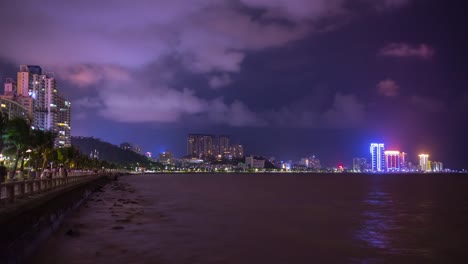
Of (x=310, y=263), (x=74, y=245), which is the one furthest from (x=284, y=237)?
(x=74, y=245)

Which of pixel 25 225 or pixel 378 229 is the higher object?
pixel 25 225

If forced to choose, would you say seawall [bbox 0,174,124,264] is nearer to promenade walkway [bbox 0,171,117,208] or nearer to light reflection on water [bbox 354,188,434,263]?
promenade walkway [bbox 0,171,117,208]

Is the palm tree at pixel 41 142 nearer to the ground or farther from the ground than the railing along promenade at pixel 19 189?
farther from the ground

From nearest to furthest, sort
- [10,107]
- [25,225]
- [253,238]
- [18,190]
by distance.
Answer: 1. [25,225]
2. [18,190]
3. [253,238]
4. [10,107]

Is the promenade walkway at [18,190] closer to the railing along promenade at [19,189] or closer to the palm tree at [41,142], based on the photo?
the railing along promenade at [19,189]

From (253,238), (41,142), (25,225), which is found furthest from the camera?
(41,142)

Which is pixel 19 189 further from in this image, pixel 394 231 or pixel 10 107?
pixel 10 107

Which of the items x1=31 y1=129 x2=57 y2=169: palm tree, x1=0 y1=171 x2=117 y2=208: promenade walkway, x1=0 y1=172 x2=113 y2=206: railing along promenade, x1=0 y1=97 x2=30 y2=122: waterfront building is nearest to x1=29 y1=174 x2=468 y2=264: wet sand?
x1=0 y1=171 x2=117 y2=208: promenade walkway

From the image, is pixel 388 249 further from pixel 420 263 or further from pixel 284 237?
pixel 284 237

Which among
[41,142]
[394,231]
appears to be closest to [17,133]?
[41,142]

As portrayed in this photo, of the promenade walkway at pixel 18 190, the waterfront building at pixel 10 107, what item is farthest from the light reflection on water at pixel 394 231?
A: the waterfront building at pixel 10 107

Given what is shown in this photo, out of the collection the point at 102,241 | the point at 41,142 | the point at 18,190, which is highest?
the point at 41,142

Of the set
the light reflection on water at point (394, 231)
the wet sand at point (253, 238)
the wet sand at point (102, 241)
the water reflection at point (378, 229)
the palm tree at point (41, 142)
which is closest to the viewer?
the wet sand at point (102, 241)

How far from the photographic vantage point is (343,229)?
2711cm
